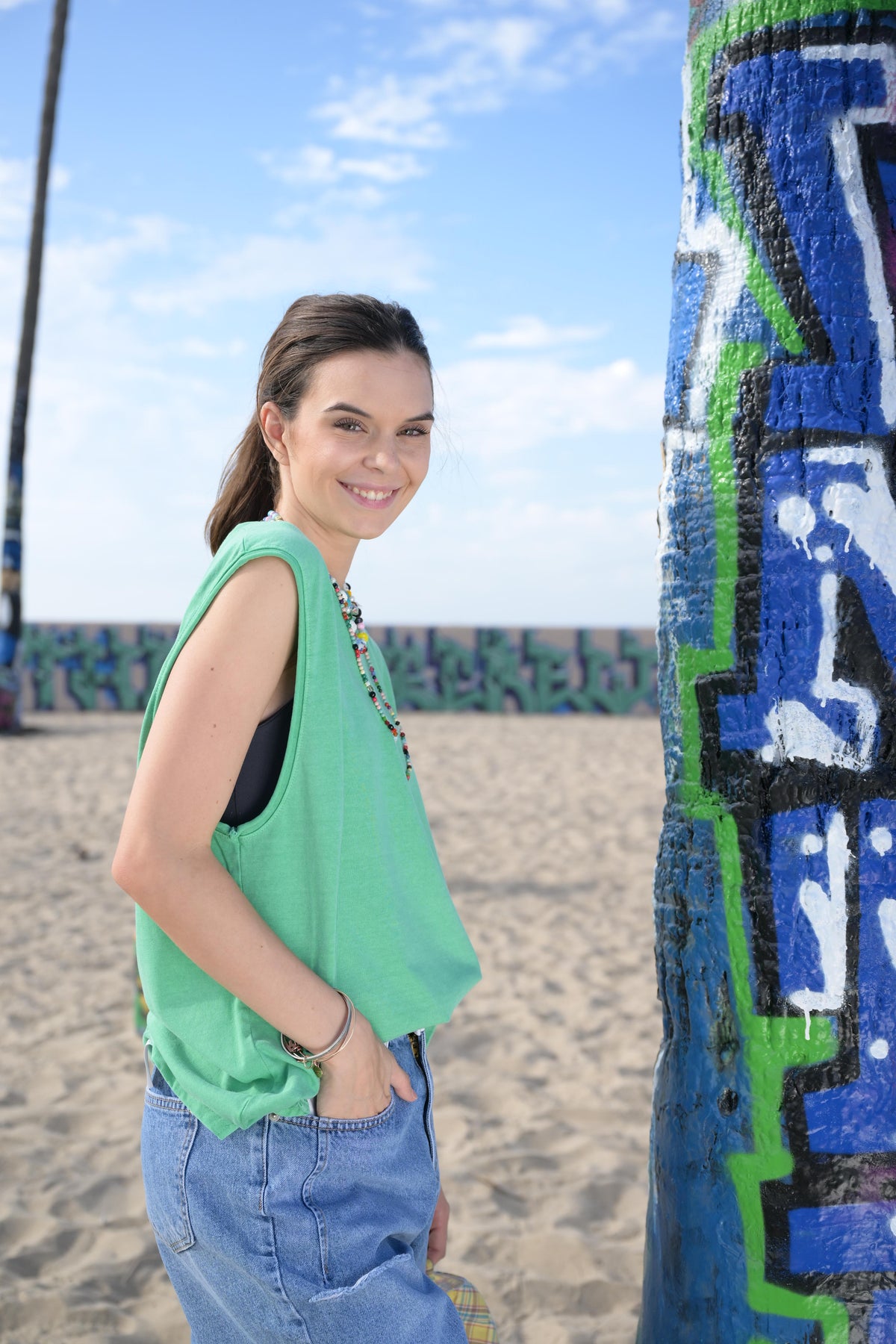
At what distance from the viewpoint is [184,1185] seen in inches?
48.8

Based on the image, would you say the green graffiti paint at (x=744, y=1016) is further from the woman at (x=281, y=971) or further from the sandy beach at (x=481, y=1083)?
the sandy beach at (x=481, y=1083)

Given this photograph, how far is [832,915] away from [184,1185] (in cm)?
91

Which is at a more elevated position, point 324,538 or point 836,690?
point 324,538

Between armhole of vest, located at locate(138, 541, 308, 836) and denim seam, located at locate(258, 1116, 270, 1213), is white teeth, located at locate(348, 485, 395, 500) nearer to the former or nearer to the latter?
armhole of vest, located at locate(138, 541, 308, 836)

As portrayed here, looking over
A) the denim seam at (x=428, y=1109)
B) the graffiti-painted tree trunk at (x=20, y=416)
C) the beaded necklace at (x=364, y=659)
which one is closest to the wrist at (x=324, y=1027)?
the denim seam at (x=428, y=1109)

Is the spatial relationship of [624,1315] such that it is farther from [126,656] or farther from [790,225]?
[126,656]

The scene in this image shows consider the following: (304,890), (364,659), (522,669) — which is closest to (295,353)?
(364,659)

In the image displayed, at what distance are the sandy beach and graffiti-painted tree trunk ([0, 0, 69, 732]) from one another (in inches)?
252

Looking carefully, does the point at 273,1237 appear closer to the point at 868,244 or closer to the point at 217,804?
the point at 217,804

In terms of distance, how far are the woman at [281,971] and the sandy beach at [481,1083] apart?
5.66 ft

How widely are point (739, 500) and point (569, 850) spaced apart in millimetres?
6312

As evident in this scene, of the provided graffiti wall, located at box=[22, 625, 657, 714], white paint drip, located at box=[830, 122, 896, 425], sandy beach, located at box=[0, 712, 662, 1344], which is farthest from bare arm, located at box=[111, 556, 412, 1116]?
graffiti wall, located at box=[22, 625, 657, 714]

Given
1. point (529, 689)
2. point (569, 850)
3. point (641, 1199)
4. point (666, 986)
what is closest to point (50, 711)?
point (529, 689)

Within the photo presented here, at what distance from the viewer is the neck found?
57.8 inches
